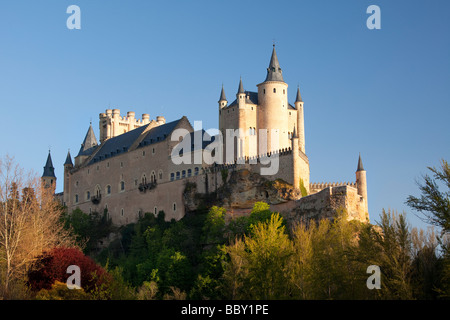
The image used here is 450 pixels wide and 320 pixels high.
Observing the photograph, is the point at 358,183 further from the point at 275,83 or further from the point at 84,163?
the point at 84,163

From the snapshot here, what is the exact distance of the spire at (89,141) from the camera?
108875 mm

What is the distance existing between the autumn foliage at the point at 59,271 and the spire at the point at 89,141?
173 ft

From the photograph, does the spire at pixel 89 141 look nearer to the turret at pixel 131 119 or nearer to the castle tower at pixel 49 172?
the turret at pixel 131 119

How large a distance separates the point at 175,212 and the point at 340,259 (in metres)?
35.5

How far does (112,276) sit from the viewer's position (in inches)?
2277

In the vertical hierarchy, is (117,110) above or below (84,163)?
above

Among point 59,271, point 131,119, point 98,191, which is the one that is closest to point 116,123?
point 131,119

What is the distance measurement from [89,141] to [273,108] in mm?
38735

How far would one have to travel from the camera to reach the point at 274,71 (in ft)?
271

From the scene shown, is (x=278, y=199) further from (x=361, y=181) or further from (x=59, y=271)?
(x=59, y=271)

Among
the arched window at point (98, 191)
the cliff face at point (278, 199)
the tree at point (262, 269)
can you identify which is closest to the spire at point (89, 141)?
→ the arched window at point (98, 191)

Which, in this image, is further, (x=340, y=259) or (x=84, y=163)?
(x=84, y=163)

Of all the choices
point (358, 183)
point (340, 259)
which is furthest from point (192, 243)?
point (340, 259)
